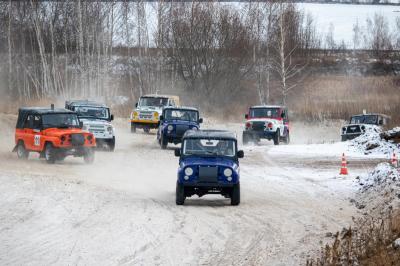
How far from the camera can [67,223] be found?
16.2 meters

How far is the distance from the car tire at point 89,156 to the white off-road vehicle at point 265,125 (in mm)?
12445

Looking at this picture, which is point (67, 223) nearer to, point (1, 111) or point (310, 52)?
point (1, 111)

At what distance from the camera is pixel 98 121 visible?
109 feet

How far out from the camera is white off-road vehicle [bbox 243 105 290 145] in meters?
38.9

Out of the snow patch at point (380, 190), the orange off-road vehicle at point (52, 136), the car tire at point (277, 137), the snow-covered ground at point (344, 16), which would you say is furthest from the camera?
the snow-covered ground at point (344, 16)

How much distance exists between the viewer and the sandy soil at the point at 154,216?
13328 mm

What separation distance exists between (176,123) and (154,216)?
690 inches

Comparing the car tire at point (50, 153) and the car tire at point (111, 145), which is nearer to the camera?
the car tire at point (50, 153)

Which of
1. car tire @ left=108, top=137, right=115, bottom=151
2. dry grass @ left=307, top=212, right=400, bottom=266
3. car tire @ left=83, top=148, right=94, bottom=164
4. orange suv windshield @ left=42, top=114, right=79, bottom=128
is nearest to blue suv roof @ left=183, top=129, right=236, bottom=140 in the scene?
dry grass @ left=307, top=212, right=400, bottom=266

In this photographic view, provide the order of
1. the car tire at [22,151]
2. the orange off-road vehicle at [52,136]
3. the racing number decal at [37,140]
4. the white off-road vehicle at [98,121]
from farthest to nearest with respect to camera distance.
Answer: the white off-road vehicle at [98,121] < the car tire at [22,151] < the racing number decal at [37,140] < the orange off-road vehicle at [52,136]

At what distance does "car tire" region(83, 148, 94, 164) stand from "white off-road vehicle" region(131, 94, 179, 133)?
1539 cm

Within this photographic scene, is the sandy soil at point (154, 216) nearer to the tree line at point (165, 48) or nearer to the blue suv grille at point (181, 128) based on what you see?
the blue suv grille at point (181, 128)

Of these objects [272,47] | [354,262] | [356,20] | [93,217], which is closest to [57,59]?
[272,47]

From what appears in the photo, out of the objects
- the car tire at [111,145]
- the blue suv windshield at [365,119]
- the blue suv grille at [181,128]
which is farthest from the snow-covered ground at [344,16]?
the car tire at [111,145]
